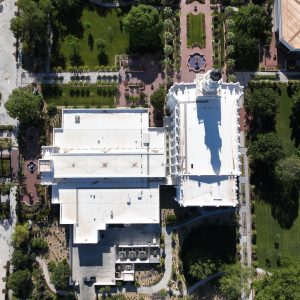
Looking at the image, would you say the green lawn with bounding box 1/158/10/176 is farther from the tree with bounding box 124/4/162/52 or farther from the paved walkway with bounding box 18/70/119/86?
the tree with bounding box 124/4/162/52

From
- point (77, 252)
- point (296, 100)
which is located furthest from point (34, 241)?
point (296, 100)

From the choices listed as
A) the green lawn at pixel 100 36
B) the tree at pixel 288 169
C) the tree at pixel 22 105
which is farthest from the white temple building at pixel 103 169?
the tree at pixel 288 169

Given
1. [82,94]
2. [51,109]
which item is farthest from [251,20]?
[51,109]

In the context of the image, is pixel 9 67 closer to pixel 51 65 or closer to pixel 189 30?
pixel 51 65

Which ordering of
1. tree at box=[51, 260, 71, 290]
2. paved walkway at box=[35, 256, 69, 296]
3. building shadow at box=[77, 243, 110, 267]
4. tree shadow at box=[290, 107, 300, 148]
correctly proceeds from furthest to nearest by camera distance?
1. tree shadow at box=[290, 107, 300, 148]
2. paved walkway at box=[35, 256, 69, 296]
3. building shadow at box=[77, 243, 110, 267]
4. tree at box=[51, 260, 71, 290]

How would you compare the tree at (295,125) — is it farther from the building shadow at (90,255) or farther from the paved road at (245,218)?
the building shadow at (90,255)

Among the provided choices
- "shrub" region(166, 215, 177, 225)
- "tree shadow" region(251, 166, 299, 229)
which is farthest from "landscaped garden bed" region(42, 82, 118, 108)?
"tree shadow" region(251, 166, 299, 229)
